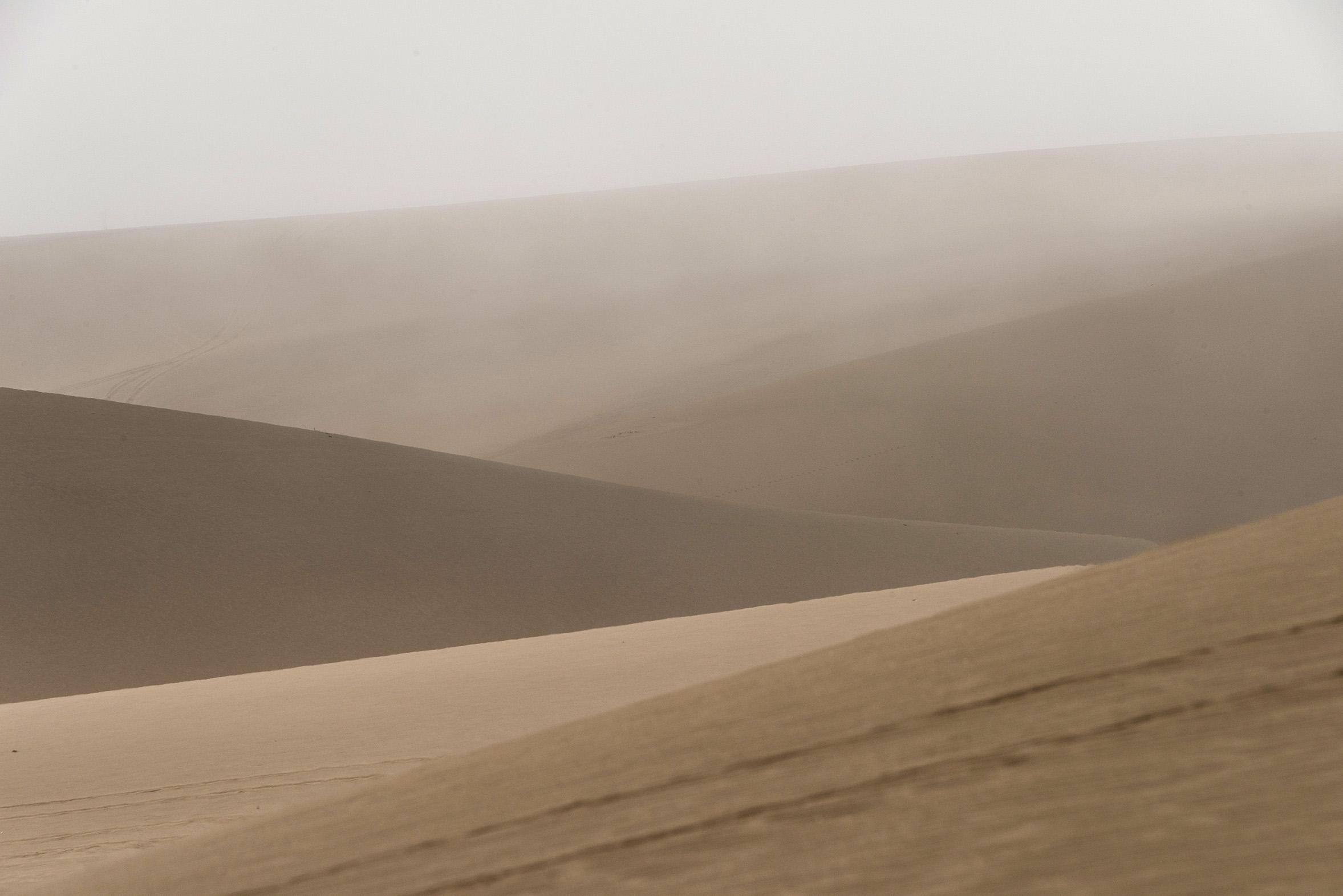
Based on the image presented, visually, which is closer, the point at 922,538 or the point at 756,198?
the point at 922,538

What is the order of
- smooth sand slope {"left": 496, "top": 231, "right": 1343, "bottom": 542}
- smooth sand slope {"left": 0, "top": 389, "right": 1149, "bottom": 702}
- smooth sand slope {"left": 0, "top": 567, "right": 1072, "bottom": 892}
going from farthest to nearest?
smooth sand slope {"left": 496, "top": 231, "right": 1343, "bottom": 542}, smooth sand slope {"left": 0, "top": 389, "right": 1149, "bottom": 702}, smooth sand slope {"left": 0, "top": 567, "right": 1072, "bottom": 892}

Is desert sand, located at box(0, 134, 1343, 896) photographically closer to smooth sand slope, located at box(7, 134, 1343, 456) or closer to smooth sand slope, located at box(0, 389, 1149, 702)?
smooth sand slope, located at box(0, 389, 1149, 702)

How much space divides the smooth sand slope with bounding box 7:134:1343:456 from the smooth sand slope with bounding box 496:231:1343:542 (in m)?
3.25

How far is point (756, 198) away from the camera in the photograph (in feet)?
181

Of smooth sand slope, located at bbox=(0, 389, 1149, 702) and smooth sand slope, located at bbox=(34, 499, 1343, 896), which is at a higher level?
smooth sand slope, located at bbox=(0, 389, 1149, 702)

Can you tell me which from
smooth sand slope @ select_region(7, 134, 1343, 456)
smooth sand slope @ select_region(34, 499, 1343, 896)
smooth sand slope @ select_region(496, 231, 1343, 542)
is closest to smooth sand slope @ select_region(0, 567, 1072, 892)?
smooth sand slope @ select_region(34, 499, 1343, 896)

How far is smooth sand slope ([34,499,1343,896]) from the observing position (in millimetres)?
671

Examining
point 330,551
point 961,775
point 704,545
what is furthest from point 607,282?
point 961,775

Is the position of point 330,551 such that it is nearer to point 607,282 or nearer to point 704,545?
point 704,545

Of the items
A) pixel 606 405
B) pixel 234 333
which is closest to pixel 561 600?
pixel 606 405

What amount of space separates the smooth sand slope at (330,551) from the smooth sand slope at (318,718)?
20.3 ft

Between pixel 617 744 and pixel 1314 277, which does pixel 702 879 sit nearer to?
pixel 617 744

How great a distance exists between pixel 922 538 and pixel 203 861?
1645cm

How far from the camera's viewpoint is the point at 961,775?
76cm
